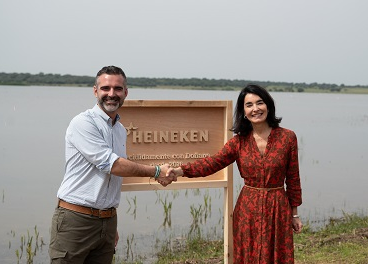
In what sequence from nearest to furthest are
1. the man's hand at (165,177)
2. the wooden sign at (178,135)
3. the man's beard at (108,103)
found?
1. the man's beard at (108,103)
2. the man's hand at (165,177)
3. the wooden sign at (178,135)

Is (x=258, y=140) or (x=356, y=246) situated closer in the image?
(x=258, y=140)

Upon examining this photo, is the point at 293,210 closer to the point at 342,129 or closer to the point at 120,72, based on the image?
the point at 120,72

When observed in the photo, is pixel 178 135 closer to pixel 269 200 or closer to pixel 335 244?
pixel 269 200

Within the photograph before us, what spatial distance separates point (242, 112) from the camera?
12.9 ft

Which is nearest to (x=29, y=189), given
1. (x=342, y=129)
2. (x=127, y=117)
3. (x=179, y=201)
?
(x=179, y=201)

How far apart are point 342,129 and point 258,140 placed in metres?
20.9

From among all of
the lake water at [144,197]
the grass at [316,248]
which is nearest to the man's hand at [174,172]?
the grass at [316,248]

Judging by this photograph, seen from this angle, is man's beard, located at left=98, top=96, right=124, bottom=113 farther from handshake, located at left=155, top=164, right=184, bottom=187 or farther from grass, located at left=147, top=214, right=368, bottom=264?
grass, located at left=147, top=214, right=368, bottom=264

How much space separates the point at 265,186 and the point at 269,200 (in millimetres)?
101

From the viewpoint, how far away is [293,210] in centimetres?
390

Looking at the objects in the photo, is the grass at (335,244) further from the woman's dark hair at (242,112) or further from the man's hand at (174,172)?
the woman's dark hair at (242,112)

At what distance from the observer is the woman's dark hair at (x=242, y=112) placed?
3797mm

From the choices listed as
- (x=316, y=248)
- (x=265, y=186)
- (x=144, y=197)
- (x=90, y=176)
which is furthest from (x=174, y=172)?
(x=144, y=197)

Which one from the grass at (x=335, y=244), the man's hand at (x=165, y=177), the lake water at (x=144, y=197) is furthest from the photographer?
the lake water at (x=144, y=197)
